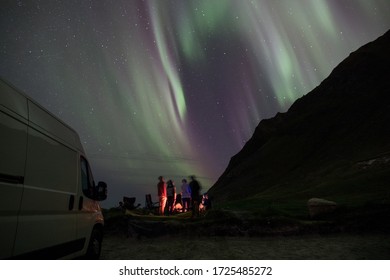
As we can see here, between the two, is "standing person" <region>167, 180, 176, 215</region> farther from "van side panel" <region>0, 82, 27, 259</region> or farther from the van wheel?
"van side panel" <region>0, 82, 27, 259</region>

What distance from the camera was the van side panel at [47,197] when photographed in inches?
177

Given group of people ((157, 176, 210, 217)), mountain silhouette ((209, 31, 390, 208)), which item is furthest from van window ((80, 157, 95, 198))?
mountain silhouette ((209, 31, 390, 208))

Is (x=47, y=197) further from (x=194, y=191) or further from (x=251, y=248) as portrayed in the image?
(x=194, y=191)

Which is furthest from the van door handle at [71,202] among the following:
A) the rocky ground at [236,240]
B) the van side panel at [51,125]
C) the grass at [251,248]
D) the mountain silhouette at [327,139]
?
the mountain silhouette at [327,139]

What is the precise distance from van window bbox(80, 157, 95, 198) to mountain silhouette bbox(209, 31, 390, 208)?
57.6 m

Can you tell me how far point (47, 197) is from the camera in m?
5.05

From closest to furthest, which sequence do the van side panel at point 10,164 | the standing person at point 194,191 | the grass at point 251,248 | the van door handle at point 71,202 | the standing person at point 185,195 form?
the van side panel at point 10,164
the van door handle at point 71,202
the grass at point 251,248
the standing person at point 194,191
the standing person at point 185,195

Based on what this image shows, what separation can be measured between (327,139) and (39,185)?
11069cm

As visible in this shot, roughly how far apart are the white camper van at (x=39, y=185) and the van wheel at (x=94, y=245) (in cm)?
33

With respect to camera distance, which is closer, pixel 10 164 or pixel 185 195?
pixel 10 164

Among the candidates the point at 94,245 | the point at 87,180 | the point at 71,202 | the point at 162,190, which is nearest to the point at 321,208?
the point at 162,190

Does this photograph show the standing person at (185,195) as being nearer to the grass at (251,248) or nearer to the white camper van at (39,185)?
the grass at (251,248)

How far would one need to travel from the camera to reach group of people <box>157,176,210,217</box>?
56.1 ft

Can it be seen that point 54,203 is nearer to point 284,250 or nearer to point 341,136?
point 284,250
